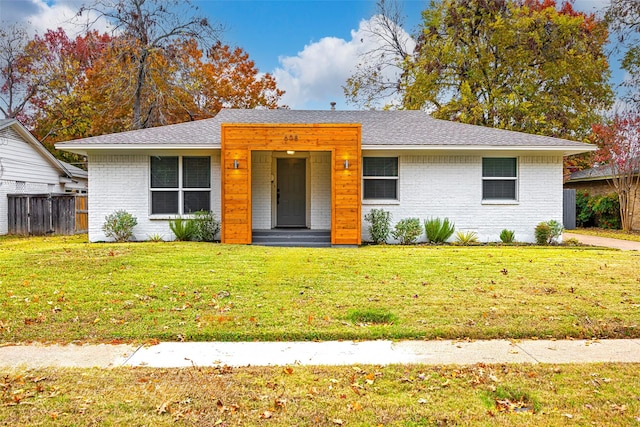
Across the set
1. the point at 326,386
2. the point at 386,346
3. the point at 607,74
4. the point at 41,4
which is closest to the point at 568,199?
the point at 607,74

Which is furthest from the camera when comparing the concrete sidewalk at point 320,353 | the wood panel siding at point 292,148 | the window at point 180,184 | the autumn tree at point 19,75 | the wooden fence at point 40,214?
the autumn tree at point 19,75

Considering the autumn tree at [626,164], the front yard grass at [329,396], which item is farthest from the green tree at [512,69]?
the front yard grass at [329,396]

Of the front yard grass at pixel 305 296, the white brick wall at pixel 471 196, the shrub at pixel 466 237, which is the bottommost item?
the front yard grass at pixel 305 296

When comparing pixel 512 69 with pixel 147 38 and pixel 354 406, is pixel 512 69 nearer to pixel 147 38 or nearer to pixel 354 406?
pixel 147 38

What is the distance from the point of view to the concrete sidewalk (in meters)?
4.00

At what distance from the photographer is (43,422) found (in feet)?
9.32

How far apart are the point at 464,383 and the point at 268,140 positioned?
9.56m

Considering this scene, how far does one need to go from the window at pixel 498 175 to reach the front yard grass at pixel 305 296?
4073 millimetres

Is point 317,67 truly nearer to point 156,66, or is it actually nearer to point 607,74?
point 156,66

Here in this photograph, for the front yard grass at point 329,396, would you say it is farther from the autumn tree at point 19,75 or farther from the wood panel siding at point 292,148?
the autumn tree at point 19,75

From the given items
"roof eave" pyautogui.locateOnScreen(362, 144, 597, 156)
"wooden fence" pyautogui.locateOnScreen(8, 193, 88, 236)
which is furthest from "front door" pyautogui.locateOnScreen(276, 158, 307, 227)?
"wooden fence" pyautogui.locateOnScreen(8, 193, 88, 236)

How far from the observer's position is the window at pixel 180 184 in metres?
12.9

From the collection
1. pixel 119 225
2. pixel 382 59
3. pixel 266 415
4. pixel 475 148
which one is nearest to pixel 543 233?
pixel 475 148

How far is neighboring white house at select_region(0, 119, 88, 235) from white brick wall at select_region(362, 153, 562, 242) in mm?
14473
